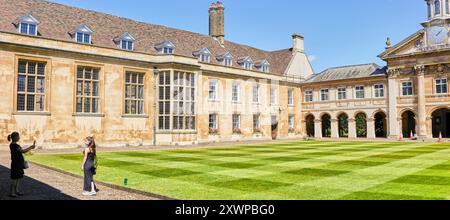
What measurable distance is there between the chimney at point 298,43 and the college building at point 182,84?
14 centimetres

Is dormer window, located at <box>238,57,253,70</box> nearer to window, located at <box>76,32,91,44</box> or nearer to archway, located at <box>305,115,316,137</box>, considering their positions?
archway, located at <box>305,115,316,137</box>

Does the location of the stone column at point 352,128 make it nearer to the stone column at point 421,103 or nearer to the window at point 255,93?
the stone column at point 421,103

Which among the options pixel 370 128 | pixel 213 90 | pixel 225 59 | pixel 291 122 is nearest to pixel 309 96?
pixel 291 122

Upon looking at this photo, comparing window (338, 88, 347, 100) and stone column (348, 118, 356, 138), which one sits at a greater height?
window (338, 88, 347, 100)

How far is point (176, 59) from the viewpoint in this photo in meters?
31.3

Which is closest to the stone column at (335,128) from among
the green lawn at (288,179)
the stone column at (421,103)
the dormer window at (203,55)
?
the stone column at (421,103)

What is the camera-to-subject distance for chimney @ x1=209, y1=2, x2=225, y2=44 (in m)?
42.9

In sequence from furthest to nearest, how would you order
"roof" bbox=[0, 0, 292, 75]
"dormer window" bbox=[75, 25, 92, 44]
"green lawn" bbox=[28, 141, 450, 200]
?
"dormer window" bbox=[75, 25, 92, 44], "roof" bbox=[0, 0, 292, 75], "green lawn" bbox=[28, 141, 450, 200]

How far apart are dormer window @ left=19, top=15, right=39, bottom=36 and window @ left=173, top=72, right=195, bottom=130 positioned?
1108 centimetres

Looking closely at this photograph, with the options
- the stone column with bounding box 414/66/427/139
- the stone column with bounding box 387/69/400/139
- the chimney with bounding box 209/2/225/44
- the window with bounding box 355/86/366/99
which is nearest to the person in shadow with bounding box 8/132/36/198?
the chimney with bounding box 209/2/225/44

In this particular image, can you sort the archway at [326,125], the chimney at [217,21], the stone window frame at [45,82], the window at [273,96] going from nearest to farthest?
the stone window frame at [45,82] → the chimney at [217,21] → the window at [273,96] → the archway at [326,125]

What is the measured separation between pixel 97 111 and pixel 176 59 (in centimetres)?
782

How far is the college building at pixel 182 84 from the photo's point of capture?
85.5 feet

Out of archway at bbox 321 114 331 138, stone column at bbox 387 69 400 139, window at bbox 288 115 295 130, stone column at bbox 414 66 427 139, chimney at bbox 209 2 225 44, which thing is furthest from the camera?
archway at bbox 321 114 331 138
